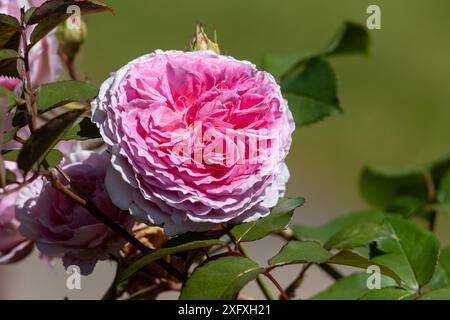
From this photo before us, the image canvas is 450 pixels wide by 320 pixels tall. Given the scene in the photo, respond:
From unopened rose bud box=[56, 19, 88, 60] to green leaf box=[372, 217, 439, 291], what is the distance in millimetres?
324

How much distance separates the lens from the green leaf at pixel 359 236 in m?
0.57

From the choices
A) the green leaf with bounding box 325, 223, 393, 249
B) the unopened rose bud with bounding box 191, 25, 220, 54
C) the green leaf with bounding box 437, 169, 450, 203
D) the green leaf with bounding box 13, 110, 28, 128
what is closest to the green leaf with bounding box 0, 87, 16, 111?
the green leaf with bounding box 13, 110, 28, 128

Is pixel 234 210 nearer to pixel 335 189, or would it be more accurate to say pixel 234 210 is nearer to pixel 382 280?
pixel 382 280

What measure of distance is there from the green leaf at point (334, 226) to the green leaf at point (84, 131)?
1.08 feet

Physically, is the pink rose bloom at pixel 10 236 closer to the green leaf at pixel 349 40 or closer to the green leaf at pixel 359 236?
the green leaf at pixel 359 236

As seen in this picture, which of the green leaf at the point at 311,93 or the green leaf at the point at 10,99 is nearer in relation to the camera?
the green leaf at the point at 10,99

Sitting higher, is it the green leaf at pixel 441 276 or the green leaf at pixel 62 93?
the green leaf at pixel 62 93

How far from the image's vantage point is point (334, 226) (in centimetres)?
84

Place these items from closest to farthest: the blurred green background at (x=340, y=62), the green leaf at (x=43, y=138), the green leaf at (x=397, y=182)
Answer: the green leaf at (x=43, y=138) → the green leaf at (x=397, y=182) → the blurred green background at (x=340, y=62)

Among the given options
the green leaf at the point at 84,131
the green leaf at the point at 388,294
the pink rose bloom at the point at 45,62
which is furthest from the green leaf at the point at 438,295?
the pink rose bloom at the point at 45,62

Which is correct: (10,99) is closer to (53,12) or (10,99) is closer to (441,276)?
(53,12)

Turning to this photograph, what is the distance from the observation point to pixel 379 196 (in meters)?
0.98

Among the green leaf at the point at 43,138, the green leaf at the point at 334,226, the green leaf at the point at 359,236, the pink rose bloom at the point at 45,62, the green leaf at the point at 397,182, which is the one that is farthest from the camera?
the green leaf at the point at 397,182
